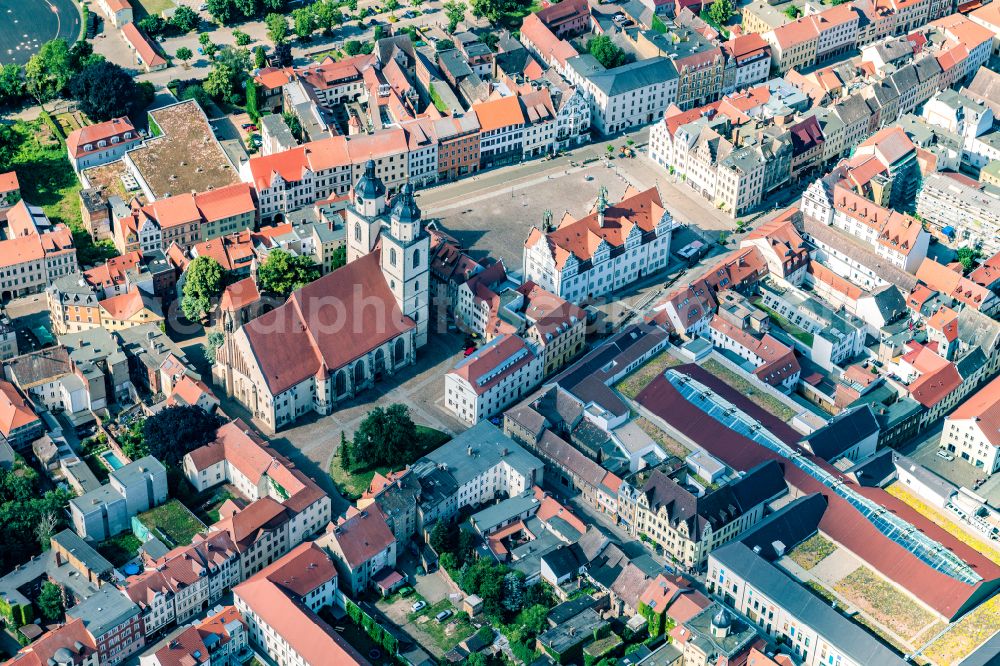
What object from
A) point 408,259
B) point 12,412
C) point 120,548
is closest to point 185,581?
point 120,548

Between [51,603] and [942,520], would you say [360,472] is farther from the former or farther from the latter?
[942,520]

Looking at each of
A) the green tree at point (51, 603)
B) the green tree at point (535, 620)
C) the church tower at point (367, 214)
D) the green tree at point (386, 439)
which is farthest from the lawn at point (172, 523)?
the church tower at point (367, 214)

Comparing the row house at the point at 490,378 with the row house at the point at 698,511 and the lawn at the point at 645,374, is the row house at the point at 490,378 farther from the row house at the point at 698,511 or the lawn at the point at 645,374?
the row house at the point at 698,511

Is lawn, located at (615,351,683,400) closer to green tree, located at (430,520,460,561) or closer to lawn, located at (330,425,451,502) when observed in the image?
lawn, located at (330,425,451,502)

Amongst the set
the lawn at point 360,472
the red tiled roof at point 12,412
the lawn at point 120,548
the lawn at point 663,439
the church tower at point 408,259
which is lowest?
the lawn at point 120,548

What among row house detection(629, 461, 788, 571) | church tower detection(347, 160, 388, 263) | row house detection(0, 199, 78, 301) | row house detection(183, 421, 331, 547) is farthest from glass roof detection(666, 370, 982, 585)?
row house detection(0, 199, 78, 301)
